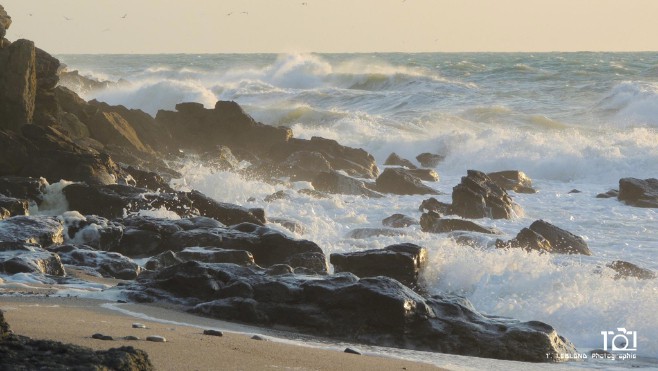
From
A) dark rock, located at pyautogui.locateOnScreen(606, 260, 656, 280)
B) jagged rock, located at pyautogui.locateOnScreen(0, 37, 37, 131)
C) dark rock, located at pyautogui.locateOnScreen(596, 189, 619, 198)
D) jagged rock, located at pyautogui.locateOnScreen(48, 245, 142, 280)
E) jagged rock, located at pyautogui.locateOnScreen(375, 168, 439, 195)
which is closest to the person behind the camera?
jagged rock, located at pyautogui.locateOnScreen(48, 245, 142, 280)

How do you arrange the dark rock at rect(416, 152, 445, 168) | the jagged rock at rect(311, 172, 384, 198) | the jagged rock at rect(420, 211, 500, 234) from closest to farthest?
the jagged rock at rect(420, 211, 500, 234) → the jagged rock at rect(311, 172, 384, 198) → the dark rock at rect(416, 152, 445, 168)

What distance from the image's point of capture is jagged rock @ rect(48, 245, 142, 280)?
1086 cm

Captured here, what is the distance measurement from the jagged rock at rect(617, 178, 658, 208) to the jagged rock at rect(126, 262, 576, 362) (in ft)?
42.4

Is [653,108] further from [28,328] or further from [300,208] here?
[28,328]

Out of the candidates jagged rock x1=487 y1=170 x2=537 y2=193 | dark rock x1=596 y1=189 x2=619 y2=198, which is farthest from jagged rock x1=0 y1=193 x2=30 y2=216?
dark rock x1=596 y1=189 x2=619 y2=198

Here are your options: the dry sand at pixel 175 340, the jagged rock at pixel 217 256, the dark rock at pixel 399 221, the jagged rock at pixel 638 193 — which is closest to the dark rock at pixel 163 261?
the jagged rock at pixel 217 256

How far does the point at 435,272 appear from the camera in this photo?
40.3ft

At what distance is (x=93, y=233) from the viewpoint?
1282cm

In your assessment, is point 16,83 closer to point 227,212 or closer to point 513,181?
point 227,212

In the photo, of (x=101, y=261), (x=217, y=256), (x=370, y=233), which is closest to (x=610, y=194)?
(x=370, y=233)

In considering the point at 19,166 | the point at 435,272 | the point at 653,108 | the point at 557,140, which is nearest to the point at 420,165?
the point at 557,140

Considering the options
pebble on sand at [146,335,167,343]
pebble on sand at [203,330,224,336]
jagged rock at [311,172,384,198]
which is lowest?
pebble on sand at [203,330,224,336]

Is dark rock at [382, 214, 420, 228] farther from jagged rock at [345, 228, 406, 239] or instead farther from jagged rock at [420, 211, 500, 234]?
jagged rock at [345, 228, 406, 239]

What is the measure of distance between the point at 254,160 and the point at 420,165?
255 inches
